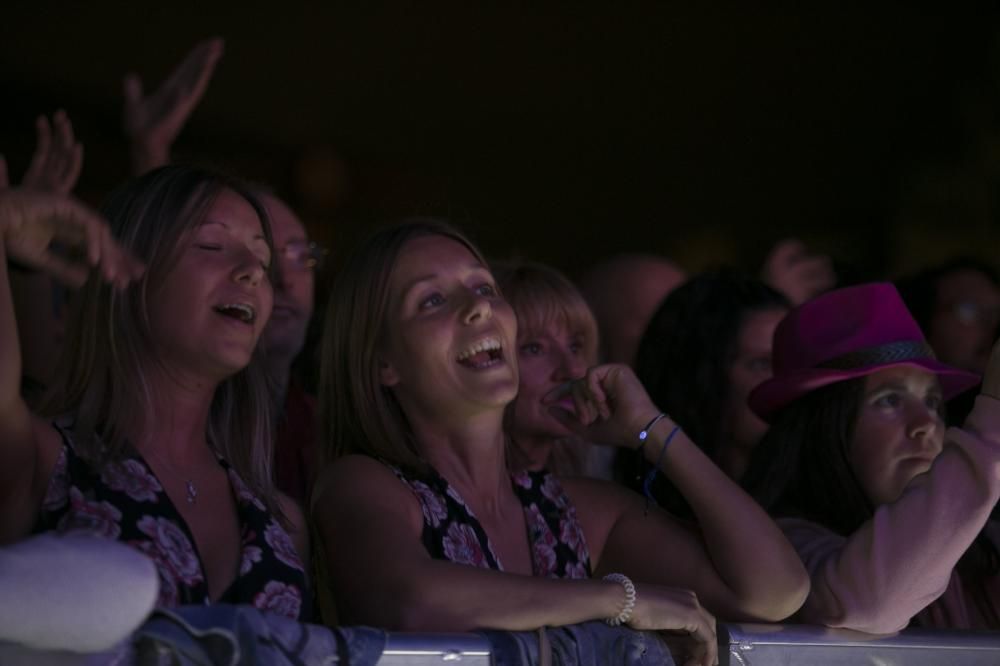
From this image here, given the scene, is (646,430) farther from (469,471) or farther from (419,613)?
(419,613)

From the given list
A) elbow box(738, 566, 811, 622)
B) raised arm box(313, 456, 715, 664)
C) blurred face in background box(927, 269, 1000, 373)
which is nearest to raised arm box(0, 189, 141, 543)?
raised arm box(313, 456, 715, 664)

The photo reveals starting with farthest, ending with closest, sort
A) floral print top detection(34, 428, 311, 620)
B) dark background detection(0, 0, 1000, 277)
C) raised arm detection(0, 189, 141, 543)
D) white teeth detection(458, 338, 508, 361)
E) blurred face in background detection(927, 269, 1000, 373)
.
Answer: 1. dark background detection(0, 0, 1000, 277)
2. blurred face in background detection(927, 269, 1000, 373)
3. white teeth detection(458, 338, 508, 361)
4. floral print top detection(34, 428, 311, 620)
5. raised arm detection(0, 189, 141, 543)

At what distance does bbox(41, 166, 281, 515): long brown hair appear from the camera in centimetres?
217

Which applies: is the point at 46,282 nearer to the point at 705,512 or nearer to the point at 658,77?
the point at 705,512

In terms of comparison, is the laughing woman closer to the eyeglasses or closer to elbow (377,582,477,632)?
elbow (377,582,477,632)

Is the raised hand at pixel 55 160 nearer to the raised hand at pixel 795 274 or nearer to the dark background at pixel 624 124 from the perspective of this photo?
the raised hand at pixel 795 274

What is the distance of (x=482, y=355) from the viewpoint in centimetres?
251

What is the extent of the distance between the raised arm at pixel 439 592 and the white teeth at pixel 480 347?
Result: 33 cm

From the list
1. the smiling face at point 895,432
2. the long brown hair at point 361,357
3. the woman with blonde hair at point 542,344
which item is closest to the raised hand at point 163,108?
the woman with blonde hair at point 542,344

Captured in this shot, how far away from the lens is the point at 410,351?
2520mm

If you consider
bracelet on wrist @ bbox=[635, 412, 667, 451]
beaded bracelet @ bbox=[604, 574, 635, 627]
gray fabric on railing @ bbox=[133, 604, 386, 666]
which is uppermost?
bracelet on wrist @ bbox=[635, 412, 667, 451]

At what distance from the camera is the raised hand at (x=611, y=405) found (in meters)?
2.51

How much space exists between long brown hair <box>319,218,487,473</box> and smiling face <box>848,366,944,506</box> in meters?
0.83

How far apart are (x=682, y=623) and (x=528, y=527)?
468 mm
